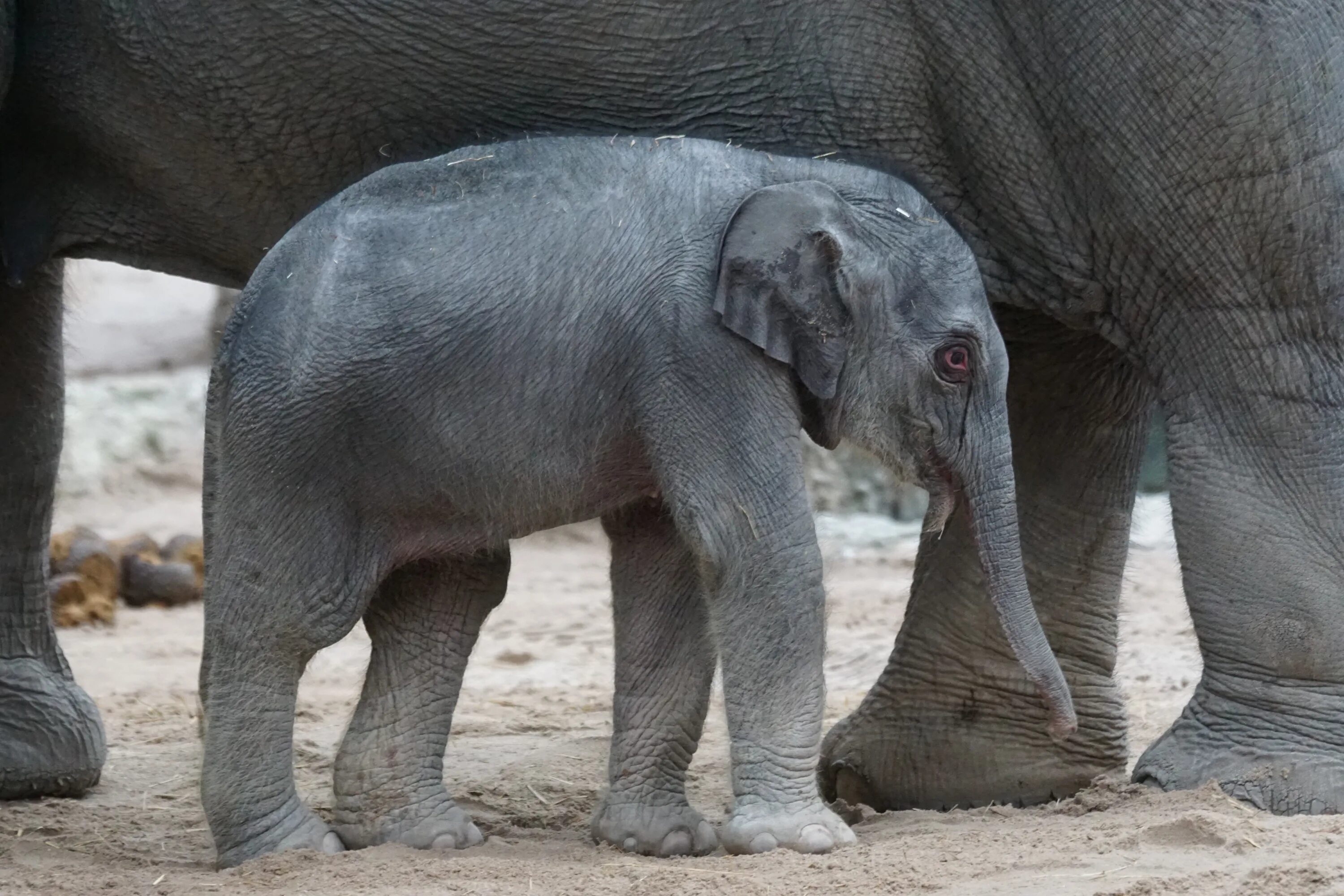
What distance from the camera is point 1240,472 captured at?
4.50 m

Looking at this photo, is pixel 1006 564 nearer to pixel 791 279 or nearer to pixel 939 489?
pixel 939 489

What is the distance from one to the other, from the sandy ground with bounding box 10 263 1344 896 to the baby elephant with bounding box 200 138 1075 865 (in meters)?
0.23

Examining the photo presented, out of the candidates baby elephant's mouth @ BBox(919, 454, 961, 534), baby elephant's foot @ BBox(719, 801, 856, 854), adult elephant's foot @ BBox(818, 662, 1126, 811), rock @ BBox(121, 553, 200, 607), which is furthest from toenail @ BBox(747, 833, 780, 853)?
rock @ BBox(121, 553, 200, 607)

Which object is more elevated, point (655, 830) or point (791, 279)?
point (791, 279)

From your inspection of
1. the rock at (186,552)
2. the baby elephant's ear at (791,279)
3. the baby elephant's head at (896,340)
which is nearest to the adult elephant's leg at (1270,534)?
the baby elephant's head at (896,340)

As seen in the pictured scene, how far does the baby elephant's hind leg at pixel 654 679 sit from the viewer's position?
4.46m

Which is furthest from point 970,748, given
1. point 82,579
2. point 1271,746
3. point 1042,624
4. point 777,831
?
point 82,579

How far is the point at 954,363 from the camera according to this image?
4250 mm

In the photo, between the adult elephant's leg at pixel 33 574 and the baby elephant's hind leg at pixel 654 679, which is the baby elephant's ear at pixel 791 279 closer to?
the baby elephant's hind leg at pixel 654 679

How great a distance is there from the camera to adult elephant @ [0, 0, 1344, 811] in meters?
4.40

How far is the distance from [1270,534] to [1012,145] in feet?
3.20

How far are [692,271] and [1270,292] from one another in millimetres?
1217

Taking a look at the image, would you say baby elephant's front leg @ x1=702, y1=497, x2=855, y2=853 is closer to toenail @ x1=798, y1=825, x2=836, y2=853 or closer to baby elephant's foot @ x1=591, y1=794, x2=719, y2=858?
toenail @ x1=798, y1=825, x2=836, y2=853

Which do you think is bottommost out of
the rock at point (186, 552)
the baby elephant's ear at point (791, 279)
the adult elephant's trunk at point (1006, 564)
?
the adult elephant's trunk at point (1006, 564)
